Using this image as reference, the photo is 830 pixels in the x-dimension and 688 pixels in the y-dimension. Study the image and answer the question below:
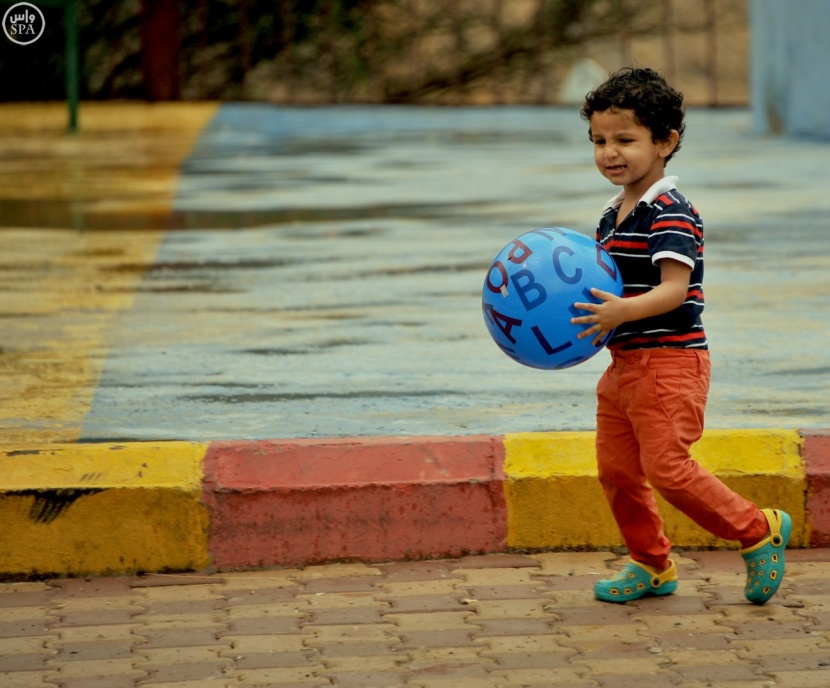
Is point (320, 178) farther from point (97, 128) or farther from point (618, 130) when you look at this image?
point (618, 130)

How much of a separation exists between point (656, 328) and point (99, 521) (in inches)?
66.2

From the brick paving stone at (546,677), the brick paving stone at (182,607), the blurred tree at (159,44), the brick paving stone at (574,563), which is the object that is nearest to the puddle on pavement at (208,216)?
the brick paving stone at (574,563)

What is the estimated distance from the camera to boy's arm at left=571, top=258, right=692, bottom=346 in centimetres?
436

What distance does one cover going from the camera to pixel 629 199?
180 inches

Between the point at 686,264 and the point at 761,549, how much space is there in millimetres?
799

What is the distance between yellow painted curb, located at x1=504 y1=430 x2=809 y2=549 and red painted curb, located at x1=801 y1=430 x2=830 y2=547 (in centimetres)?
2

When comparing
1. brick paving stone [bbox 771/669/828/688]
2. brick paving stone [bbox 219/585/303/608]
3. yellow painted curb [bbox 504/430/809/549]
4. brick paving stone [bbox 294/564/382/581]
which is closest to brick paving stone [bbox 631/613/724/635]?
brick paving stone [bbox 771/669/828/688]

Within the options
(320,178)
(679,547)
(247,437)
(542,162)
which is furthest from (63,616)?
(542,162)

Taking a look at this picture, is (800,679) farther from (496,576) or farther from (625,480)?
(496,576)

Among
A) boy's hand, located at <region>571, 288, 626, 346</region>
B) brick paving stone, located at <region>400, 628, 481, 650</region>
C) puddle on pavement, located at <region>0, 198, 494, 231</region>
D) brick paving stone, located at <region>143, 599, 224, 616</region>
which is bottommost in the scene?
puddle on pavement, located at <region>0, 198, 494, 231</region>

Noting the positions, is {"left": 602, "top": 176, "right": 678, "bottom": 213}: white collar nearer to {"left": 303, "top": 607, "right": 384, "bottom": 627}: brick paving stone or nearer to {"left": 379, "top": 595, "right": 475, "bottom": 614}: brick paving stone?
{"left": 379, "top": 595, "right": 475, "bottom": 614}: brick paving stone

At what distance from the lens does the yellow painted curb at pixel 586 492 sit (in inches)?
200
